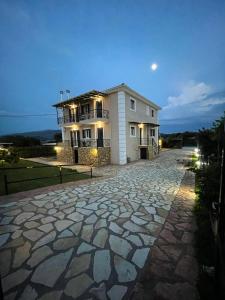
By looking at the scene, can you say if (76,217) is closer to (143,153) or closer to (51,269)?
(51,269)

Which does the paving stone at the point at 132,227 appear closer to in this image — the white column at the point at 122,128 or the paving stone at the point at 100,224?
the paving stone at the point at 100,224

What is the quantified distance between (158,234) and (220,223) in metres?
2.00

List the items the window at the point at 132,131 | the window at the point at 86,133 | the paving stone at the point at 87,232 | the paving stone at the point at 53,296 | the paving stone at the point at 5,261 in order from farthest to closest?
the window at the point at 86,133
the window at the point at 132,131
the paving stone at the point at 87,232
the paving stone at the point at 5,261
the paving stone at the point at 53,296

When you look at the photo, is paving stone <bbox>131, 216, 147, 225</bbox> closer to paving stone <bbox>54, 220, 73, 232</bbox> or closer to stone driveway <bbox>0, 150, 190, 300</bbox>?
stone driveway <bbox>0, 150, 190, 300</bbox>

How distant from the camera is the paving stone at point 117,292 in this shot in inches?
77.3

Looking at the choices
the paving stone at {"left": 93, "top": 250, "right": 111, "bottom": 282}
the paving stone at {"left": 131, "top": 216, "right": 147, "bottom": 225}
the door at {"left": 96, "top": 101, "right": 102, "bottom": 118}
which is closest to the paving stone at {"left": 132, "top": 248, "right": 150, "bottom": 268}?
the paving stone at {"left": 93, "top": 250, "right": 111, "bottom": 282}

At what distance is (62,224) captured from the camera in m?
3.78

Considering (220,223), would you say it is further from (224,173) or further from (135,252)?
(135,252)

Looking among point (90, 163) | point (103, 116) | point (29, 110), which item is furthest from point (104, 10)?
point (29, 110)

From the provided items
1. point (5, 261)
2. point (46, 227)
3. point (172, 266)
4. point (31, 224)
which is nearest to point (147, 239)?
point (172, 266)

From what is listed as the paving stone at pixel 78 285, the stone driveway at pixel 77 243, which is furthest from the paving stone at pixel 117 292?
the paving stone at pixel 78 285

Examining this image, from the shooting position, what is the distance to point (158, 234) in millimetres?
3395

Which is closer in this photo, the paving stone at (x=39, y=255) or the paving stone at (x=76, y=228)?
the paving stone at (x=39, y=255)

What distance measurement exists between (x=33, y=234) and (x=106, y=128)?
1252 centimetres
